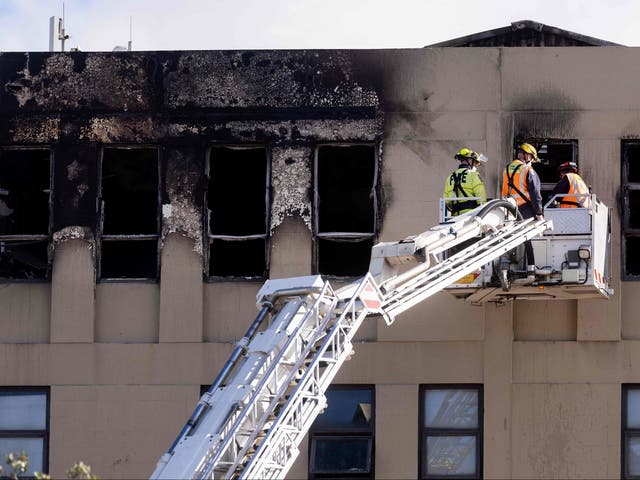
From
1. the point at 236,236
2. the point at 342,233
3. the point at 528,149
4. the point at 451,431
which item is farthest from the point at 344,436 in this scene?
the point at 528,149

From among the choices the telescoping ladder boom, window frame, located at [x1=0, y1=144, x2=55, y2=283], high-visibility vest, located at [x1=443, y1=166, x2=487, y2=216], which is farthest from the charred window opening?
window frame, located at [x1=0, y1=144, x2=55, y2=283]

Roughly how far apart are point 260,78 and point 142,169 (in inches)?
94.4

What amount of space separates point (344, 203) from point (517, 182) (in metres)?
4.88

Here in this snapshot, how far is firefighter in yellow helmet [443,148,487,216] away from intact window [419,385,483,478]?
2539mm

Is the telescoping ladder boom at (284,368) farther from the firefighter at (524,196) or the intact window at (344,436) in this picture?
the intact window at (344,436)

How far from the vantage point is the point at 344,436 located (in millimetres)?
21000

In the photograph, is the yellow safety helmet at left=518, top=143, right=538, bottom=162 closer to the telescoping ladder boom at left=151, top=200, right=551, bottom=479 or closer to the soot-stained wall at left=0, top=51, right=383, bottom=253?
the soot-stained wall at left=0, top=51, right=383, bottom=253

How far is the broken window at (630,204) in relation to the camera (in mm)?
21312

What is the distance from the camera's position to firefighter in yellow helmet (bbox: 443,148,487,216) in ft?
64.3

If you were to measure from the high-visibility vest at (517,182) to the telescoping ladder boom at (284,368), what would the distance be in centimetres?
198

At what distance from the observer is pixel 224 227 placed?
76.7 ft

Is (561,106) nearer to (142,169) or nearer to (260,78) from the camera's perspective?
(260,78)

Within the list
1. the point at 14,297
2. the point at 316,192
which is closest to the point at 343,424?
the point at 316,192

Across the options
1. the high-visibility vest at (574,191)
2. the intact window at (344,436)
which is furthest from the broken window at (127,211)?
the high-visibility vest at (574,191)
